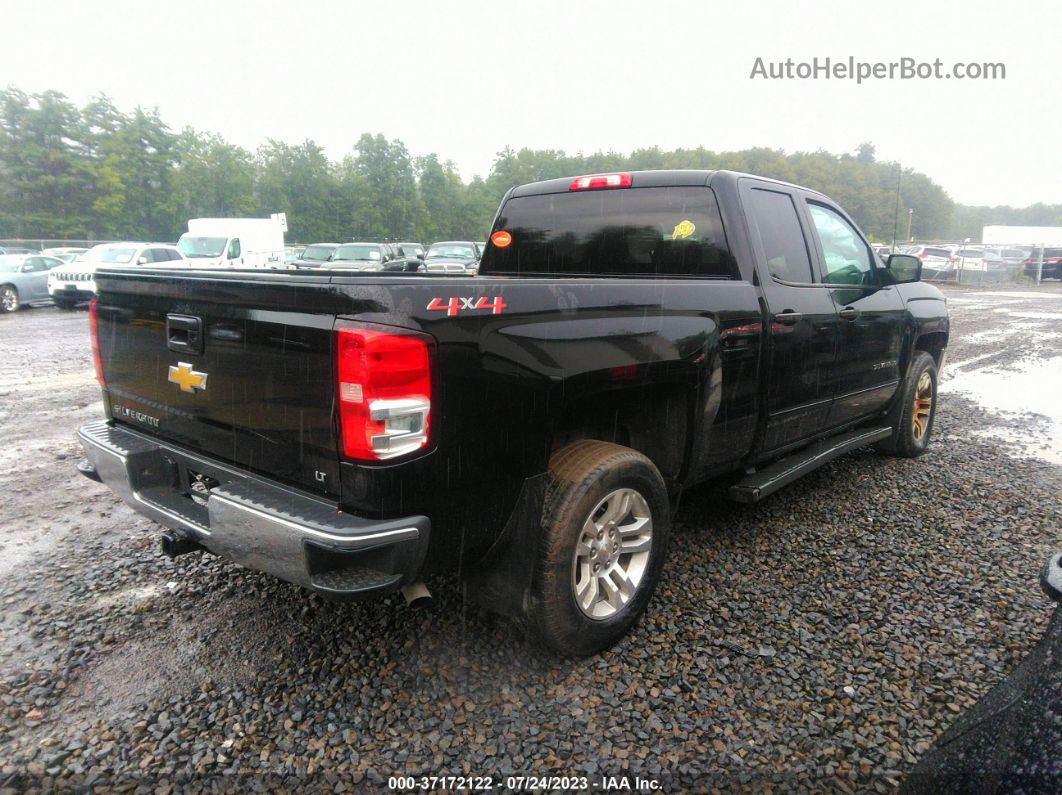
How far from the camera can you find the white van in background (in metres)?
20.1

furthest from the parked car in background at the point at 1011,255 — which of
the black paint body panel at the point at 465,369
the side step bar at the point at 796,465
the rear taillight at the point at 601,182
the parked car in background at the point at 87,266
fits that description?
the black paint body panel at the point at 465,369

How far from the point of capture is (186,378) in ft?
8.74

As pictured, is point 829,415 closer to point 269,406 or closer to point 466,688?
point 466,688

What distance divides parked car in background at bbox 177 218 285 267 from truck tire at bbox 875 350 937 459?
57.3 ft

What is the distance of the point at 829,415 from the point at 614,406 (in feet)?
6.41

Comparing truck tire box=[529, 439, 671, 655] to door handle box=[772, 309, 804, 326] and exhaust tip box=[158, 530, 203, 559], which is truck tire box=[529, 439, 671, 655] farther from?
exhaust tip box=[158, 530, 203, 559]

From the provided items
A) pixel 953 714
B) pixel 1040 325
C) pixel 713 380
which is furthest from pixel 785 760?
pixel 1040 325

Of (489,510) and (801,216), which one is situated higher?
(801,216)

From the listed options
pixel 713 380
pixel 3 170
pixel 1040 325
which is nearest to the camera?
pixel 713 380

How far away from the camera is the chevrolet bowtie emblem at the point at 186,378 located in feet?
8.54

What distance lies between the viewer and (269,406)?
7.75 ft

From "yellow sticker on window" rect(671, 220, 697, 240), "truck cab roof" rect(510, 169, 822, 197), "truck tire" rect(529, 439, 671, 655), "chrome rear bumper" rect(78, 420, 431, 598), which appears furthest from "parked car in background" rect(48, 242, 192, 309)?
"truck tire" rect(529, 439, 671, 655)

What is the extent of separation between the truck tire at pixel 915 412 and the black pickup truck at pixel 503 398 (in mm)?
1458

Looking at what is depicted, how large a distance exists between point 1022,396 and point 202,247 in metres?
20.4
